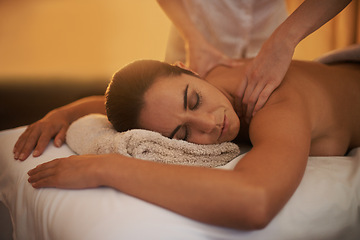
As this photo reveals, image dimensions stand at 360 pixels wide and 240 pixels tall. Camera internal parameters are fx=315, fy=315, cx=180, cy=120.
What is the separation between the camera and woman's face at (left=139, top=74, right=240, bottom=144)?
982mm

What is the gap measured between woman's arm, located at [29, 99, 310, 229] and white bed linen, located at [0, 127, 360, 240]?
2 centimetres

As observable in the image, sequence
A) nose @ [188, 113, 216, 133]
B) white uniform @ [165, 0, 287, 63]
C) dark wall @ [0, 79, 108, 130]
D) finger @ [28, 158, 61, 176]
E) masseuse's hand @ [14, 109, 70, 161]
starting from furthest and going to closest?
1. dark wall @ [0, 79, 108, 130]
2. white uniform @ [165, 0, 287, 63]
3. masseuse's hand @ [14, 109, 70, 161]
4. nose @ [188, 113, 216, 133]
5. finger @ [28, 158, 61, 176]

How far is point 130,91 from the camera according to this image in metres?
0.99

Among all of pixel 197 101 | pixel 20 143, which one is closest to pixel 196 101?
pixel 197 101

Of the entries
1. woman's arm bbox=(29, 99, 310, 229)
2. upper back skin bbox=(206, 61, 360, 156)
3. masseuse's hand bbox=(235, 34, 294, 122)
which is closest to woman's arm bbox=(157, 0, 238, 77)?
upper back skin bbox=(206, 61, 360, 156)

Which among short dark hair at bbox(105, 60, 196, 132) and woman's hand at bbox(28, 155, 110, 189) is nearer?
woman's hand at bbox(28, 155, 110, 189)

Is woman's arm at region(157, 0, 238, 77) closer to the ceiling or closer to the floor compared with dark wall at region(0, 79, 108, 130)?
closer to the ceiling

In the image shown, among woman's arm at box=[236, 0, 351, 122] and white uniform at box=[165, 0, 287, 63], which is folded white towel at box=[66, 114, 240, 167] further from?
white uniform at box=[165, 0, 287, 63]

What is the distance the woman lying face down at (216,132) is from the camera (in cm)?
66

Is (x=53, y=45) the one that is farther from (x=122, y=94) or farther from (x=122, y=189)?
(x=122, y=189)

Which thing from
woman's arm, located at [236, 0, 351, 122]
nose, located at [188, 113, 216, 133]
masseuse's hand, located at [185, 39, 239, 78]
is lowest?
nose, located at [188, 113, 216, 133]

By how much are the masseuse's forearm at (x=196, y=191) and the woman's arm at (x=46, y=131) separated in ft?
1.55

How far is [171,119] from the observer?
0.98 m

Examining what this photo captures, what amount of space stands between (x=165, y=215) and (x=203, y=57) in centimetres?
94
